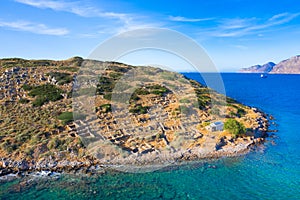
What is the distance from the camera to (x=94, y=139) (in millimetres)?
30391

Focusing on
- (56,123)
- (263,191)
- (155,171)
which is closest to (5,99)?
(56,123)

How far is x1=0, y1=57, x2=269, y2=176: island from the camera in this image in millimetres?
26938

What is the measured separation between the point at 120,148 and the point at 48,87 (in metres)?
26.5

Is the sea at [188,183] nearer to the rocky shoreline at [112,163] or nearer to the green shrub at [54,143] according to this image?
the rocky shoreline at [112,163]

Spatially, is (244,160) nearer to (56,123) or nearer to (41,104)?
(56,123)

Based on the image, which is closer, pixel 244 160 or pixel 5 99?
pixel 244 160

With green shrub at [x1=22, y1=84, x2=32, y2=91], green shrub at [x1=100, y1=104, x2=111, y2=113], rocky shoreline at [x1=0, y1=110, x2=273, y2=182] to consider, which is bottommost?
rocky shoreline at [x1=0, y1=110, x2=273, y2=182]

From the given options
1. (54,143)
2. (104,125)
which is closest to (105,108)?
(104,125)

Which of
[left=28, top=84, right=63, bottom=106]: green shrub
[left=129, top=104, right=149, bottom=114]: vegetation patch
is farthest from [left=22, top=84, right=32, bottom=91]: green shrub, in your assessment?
[left=129, top=104, right=149, bottom=114]: vegetation patch

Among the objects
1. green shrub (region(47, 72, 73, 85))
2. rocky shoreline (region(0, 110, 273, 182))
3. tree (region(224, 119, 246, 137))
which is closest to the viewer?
rocky shoreline (region(0, 110, 273, 182))

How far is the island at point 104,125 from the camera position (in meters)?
26.9

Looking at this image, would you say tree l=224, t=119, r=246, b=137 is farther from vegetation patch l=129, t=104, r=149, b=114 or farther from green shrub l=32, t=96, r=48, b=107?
green shrub l=32, t=96, r=48, b=107

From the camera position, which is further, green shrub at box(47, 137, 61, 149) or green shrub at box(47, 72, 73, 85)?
green shrub at box(47, 72, 73, 85)

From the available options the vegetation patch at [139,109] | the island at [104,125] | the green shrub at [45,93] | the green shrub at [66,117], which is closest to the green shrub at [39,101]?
the green shrub at [45,93]
